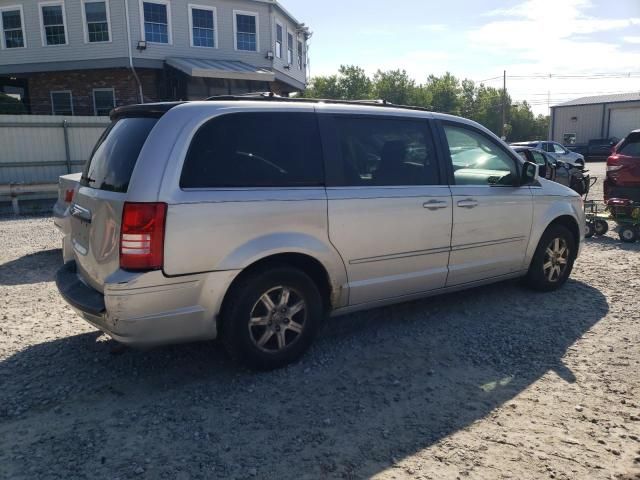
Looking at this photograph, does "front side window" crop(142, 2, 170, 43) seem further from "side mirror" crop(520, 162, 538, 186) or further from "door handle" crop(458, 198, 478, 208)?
"door handle" crop(458, 198, 478, 208)

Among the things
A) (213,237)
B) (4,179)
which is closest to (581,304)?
(213,237)

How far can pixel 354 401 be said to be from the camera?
346 cm

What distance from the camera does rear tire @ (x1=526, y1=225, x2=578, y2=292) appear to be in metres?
5.56

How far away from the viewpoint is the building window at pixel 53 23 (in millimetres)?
21016

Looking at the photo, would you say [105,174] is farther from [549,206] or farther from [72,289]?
[549,206]

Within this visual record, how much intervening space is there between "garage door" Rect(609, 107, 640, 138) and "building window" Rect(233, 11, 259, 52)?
3426cm

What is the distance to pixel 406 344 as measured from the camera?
440 cm

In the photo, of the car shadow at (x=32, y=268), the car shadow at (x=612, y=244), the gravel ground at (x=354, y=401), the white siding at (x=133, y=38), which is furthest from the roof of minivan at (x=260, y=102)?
the white siding at (x=133, y=38)

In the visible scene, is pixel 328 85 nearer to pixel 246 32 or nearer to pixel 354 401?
pixel 246 32

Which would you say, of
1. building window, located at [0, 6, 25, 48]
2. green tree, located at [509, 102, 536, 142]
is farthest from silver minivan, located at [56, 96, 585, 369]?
green tree, located at [509, 102, 536, 142]

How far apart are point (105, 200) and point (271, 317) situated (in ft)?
4.57

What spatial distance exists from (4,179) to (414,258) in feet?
46.2

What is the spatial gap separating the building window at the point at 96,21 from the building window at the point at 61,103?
2879mm

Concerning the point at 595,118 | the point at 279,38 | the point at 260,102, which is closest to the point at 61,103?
the point at 279,38
